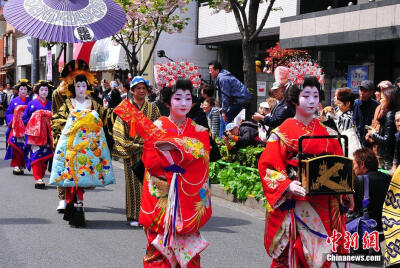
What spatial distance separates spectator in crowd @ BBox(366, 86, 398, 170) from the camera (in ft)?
24.3

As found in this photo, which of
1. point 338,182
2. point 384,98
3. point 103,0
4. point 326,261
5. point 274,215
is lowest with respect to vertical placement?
point 326,261

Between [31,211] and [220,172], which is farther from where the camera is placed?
[220,172]

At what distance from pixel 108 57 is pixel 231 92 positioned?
17491 millimetres

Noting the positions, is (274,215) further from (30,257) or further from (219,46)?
(219,46)

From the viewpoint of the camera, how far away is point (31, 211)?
7.69 metres

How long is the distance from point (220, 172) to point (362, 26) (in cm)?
708

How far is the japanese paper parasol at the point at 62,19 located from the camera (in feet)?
23.2

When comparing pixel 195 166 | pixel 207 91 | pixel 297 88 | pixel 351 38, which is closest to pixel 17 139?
pixel 207 91

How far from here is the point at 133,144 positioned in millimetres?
6859

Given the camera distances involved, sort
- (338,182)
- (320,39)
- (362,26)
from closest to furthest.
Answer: (338,182)
(362,26)
(320,39)

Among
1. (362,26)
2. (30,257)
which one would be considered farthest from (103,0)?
(362,26)

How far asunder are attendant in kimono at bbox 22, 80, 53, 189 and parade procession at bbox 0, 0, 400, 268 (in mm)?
24

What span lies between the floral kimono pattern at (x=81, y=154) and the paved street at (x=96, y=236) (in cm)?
57

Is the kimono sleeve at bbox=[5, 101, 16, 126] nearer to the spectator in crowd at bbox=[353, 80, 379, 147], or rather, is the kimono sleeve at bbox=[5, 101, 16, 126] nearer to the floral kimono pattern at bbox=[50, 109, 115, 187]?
the floral kimono pattern at bbox=[50, 109, 115, 187]
